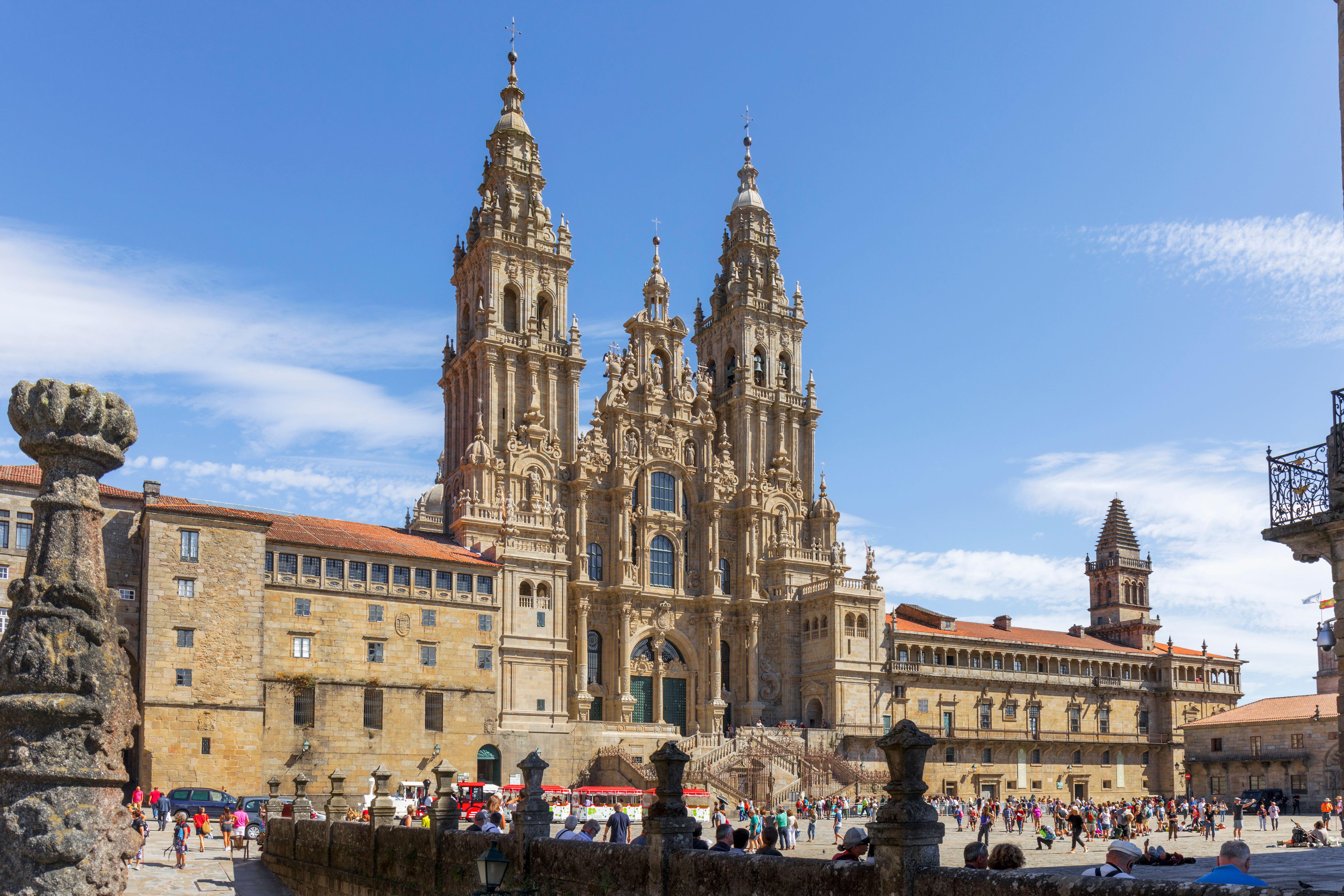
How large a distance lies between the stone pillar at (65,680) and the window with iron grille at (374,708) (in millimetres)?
40497

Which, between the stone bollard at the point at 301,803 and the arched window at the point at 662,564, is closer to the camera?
the stone bollard at the point at 301,803

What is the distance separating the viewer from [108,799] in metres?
11.9

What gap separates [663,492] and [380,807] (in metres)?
44.6

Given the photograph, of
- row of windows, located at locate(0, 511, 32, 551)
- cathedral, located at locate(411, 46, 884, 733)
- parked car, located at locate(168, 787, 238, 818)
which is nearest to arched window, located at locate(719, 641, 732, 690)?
cathedral, located at locate(411, 46, 884, 733)

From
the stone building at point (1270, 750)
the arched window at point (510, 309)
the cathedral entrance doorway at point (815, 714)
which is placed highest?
the arched window at point (510, 309)

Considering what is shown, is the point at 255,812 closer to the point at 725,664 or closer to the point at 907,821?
the point at 725,664

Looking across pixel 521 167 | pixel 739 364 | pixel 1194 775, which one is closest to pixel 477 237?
pixel 521 167

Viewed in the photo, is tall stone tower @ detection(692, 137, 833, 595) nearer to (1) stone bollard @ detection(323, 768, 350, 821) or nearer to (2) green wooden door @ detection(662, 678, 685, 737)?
(2) green wooden door @ detection(662, 678, 685, 737)

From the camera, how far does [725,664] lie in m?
69.8

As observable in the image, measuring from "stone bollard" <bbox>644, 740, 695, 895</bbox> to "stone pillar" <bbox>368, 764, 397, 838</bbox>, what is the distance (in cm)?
1167

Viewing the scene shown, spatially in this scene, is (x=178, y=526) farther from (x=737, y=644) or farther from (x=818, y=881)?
(x=818, y=881)

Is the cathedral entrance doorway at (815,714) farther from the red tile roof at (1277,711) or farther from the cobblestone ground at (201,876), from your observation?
the cobblestone ground at (201,876)

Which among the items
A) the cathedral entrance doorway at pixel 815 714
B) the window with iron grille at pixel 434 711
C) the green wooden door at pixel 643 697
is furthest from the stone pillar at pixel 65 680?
the cathedral entrance doorway at pixel 815 714

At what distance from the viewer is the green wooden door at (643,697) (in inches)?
2613
